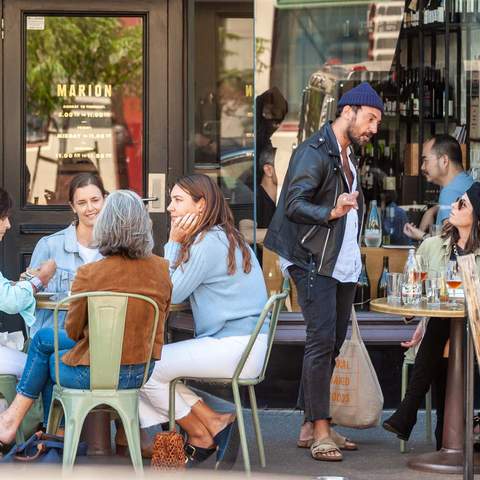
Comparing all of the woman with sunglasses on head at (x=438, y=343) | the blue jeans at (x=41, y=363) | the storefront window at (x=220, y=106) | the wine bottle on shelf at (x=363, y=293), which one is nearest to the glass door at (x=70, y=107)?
the storefront window at (x=220, y=106)

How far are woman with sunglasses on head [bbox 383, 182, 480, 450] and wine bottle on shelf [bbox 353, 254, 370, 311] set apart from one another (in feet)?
4.53

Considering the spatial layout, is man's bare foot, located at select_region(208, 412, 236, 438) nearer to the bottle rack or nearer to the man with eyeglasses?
the man with eyeglasses

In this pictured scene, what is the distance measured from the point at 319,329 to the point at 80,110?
254cm

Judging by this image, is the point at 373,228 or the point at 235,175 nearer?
the point at 235,175

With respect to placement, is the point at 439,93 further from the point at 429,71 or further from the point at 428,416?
the point at 428,416

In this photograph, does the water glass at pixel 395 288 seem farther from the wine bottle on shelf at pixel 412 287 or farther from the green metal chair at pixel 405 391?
the green metal chair at pixel 405 391

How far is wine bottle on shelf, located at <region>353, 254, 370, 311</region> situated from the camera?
304 inches

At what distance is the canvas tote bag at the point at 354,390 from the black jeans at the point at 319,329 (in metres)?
0.26

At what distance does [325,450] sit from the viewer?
620 cm

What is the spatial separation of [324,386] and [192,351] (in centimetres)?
90

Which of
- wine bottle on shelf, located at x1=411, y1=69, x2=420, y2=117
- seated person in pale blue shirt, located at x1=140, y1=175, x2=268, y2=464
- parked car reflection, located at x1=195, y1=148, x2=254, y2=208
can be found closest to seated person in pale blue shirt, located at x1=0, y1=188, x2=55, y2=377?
seated person in pale blue shirt, located at x1=140, y1=175, x2=268, y2=464

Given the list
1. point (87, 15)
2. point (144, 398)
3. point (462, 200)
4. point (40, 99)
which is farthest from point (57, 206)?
point (462, 200)

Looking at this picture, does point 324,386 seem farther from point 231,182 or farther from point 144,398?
point 231,182

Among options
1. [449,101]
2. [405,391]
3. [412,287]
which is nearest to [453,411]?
[405,391]
